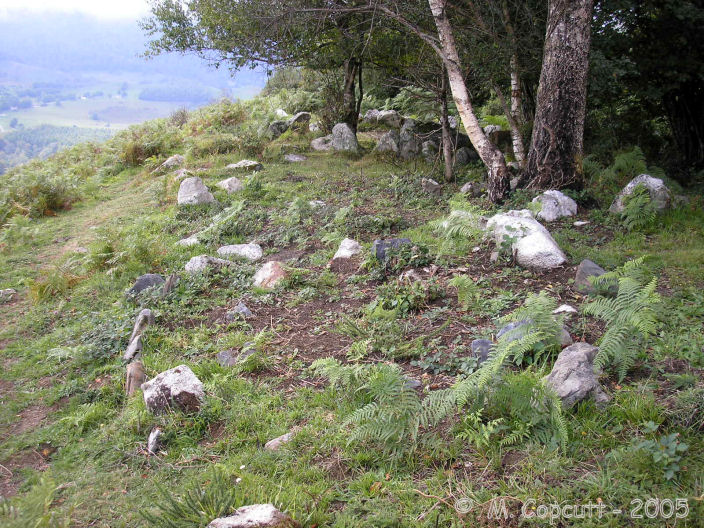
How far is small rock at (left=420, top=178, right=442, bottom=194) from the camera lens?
920cm

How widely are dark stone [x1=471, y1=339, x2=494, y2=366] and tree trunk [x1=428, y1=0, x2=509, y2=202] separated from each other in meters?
4.48

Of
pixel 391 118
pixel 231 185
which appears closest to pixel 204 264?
pixel 231 185

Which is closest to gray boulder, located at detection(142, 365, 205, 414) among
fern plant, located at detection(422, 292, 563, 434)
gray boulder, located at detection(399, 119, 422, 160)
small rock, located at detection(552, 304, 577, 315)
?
fern plant, located at detection(422, 292, 563, 434)

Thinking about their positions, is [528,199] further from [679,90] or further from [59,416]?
[59,416]

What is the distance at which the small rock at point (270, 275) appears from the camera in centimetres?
631

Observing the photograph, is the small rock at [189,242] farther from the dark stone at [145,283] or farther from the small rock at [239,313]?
the small rock at [239,313]

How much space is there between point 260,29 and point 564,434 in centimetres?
1005

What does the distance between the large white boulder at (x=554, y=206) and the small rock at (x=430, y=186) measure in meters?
2.34

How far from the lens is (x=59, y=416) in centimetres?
450

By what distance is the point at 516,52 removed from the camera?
8.68 m

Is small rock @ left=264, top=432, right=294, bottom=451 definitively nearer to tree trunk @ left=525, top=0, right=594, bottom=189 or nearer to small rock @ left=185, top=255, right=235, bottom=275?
small rock @ left=185, top=255, right=235, bottom=275

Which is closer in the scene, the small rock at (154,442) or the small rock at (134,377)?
the small rock at (154,442)

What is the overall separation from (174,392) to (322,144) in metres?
11.9

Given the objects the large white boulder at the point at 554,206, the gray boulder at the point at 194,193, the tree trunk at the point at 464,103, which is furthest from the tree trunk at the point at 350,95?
the large white boulder at the point at 554,206
